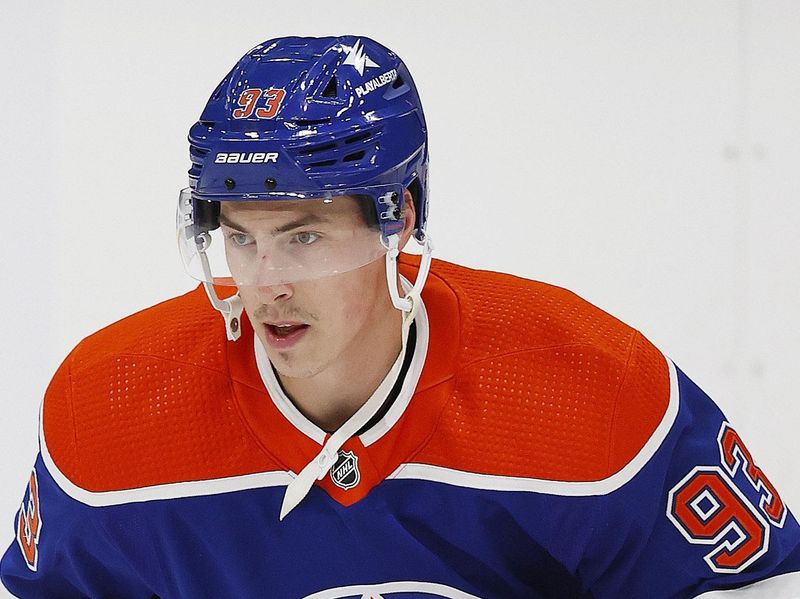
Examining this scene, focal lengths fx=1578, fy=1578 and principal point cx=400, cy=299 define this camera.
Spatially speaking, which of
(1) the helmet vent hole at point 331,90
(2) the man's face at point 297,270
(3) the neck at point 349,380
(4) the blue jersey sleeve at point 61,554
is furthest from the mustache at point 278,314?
(4) the blue jersey sleeve at point 61,554

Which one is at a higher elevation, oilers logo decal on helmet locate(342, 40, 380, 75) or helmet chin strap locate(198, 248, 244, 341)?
oilers logo decal on helmet locate(342, 40, 380, 75)

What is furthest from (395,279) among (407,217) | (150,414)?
(150,414)

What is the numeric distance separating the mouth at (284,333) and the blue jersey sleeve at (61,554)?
0.33 metres

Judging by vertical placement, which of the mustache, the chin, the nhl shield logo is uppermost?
the mustache

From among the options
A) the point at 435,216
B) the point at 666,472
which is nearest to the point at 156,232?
the point at 435,216

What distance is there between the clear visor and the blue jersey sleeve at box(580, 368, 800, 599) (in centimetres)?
38

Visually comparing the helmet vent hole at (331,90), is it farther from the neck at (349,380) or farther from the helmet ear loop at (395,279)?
the neck at (349,380)

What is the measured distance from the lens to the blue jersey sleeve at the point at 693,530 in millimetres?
1655

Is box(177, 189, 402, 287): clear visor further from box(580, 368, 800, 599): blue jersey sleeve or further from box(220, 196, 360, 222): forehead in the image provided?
box(580, 368, 800, 599): blue jersey sleeve

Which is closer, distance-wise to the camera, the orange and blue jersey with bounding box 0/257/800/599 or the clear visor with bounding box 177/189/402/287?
the clear visor with bounding box 177/189/402/287

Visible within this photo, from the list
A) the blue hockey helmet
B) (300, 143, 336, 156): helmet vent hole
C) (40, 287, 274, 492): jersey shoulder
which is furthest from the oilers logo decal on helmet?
(40, 287, 274, 492): jersey shoulder

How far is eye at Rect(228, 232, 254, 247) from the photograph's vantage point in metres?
1.53

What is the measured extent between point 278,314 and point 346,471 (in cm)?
22

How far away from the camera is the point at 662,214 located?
266 centimetres
